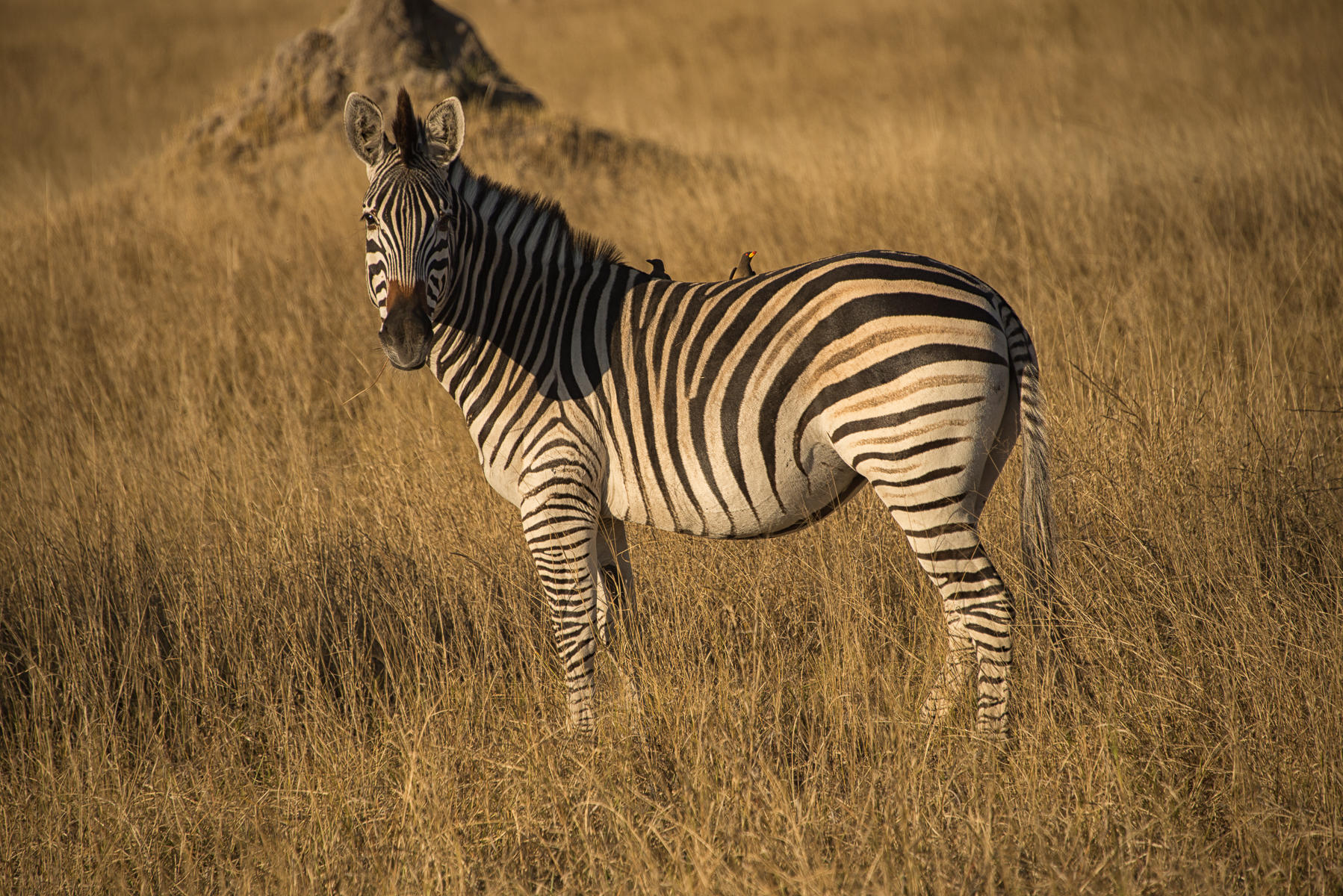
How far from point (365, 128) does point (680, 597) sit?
7.59 feet

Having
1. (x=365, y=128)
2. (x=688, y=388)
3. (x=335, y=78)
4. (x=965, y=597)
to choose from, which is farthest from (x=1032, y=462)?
(x=335, y=78)

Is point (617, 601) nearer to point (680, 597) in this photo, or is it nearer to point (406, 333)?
point (680, 597)

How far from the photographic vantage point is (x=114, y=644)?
171 inches

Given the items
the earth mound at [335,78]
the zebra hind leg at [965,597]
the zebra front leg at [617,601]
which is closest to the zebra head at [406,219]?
the zebra front leg at [617,601]

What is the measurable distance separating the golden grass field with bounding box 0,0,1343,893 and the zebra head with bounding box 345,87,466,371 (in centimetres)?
139

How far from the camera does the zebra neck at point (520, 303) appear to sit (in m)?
3.57

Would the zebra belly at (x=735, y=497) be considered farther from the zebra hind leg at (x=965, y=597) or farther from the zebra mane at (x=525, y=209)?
the zebra mane at (x=525, y=209)

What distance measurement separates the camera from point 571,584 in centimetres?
347

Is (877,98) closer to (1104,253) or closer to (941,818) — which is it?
(1104,253)

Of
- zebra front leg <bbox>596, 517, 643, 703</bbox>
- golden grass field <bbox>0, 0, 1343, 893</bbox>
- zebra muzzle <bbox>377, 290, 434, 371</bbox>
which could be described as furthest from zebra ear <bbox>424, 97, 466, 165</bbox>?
golden grass field <bbox>0, 0, 1343, 893</bbox>

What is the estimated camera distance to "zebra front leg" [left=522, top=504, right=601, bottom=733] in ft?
11.2

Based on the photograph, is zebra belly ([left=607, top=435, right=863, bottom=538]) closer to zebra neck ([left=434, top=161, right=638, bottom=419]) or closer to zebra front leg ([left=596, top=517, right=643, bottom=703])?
zebra front leg ([left=596, top=517, right=643, bottom=703])

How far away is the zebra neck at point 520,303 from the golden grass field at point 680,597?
41.8 inches

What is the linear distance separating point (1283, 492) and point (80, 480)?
21.7 feet
